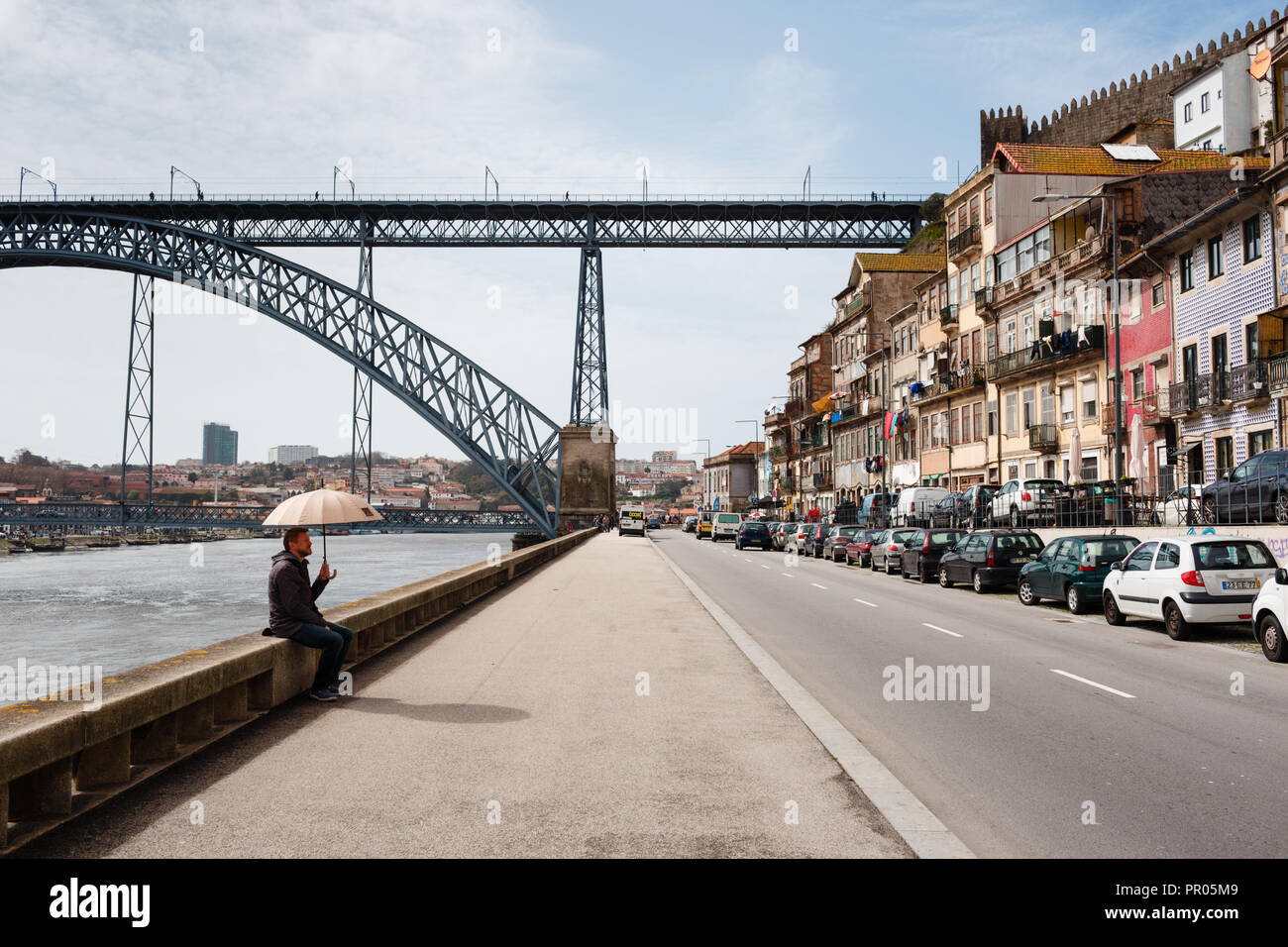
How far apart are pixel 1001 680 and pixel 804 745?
4.54 m

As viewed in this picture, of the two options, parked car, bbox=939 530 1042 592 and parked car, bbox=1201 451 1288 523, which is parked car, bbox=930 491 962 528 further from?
parked car, bbox=1201 451 1288 523

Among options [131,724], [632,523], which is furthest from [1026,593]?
[632,523]

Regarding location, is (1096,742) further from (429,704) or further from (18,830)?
(18,830)

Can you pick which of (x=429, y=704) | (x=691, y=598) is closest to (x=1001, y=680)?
(x=429, y=704)

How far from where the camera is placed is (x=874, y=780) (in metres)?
6.66

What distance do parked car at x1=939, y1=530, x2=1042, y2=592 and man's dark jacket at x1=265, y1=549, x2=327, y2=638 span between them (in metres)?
19.7

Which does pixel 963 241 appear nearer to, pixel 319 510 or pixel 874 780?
pixel 319 510

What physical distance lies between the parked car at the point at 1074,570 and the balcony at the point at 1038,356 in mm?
20933

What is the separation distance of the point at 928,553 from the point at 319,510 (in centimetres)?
2376

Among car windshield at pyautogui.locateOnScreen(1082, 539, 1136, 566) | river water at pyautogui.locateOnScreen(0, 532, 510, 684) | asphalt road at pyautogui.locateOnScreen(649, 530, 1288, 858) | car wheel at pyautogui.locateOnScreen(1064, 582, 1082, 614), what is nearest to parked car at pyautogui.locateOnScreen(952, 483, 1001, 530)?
car windshield at pyautogui.locateOnScreen(1082, 539, 1136, 566)

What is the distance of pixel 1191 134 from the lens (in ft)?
204

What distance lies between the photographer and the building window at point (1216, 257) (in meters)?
32.9

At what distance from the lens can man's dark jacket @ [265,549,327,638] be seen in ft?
30.1

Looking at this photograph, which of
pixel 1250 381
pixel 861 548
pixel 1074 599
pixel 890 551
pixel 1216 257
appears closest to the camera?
pixel 1074 599
